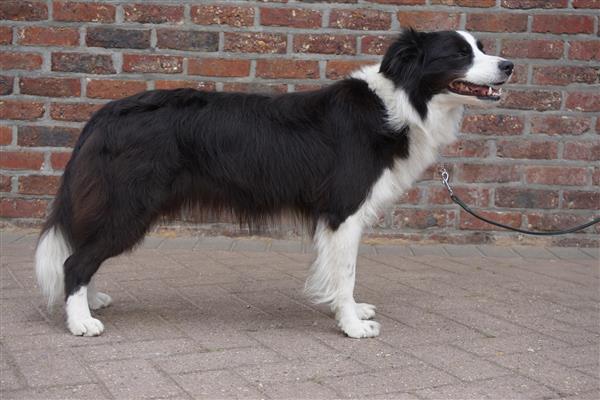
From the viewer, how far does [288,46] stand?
5.52 m

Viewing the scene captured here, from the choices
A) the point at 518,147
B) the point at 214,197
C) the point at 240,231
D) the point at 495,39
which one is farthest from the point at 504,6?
the point at 214,197

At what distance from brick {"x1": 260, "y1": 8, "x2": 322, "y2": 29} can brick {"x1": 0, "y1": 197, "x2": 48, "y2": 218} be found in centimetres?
230

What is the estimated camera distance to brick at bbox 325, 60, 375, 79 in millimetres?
5520

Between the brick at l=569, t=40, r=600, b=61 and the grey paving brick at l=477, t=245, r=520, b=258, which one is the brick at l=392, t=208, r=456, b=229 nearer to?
the grey paving brick at l=477, t=245, r=520, b=258

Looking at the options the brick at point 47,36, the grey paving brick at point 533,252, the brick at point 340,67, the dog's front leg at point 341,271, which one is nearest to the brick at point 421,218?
the grey paving brick at point 533,252

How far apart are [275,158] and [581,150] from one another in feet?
10.5

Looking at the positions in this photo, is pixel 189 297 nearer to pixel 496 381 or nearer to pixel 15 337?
pixel 15 337

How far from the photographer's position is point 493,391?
8.86 feet

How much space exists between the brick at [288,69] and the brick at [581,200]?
89.3 inches

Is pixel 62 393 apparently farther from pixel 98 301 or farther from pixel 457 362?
pixel 457 362

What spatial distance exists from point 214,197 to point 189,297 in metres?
0.79

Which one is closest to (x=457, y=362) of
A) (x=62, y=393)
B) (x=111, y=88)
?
(x=62, y=393)

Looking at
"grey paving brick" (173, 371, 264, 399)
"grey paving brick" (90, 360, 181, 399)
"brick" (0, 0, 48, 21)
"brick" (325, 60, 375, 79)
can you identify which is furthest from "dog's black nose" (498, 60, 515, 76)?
"brick" (0, 0, 48, 21)

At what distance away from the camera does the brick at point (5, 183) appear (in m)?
5.52
